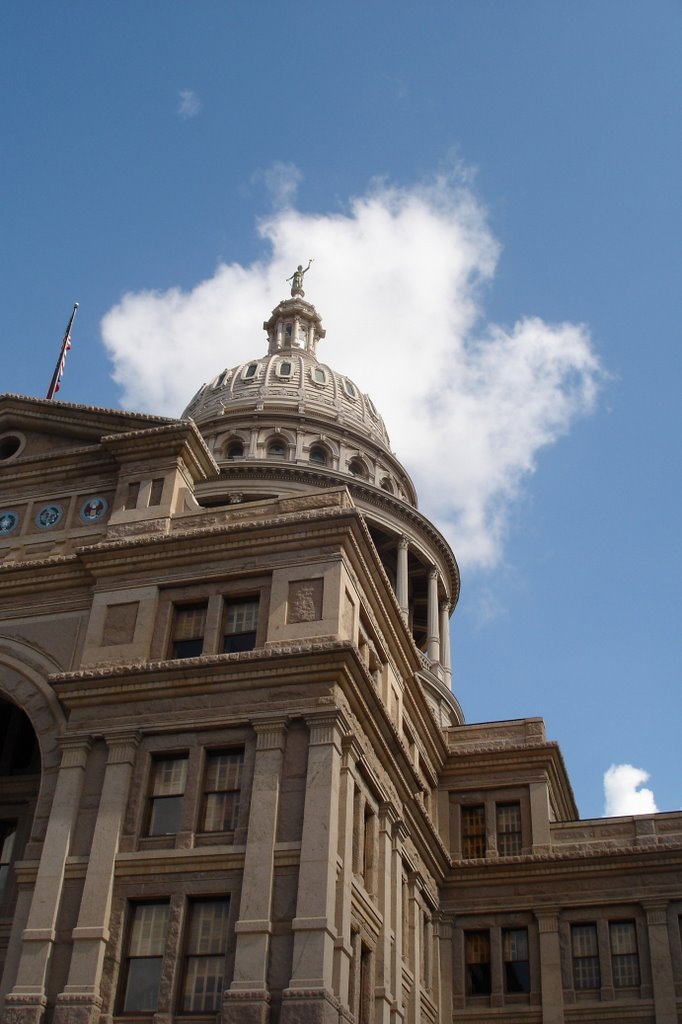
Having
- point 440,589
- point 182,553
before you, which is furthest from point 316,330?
point 182,553

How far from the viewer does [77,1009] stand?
24.9 m

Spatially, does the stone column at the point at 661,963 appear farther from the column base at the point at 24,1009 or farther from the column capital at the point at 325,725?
the column base at the point at 24,1009

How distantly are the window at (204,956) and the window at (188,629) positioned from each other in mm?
6601

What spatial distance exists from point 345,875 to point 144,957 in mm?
4620

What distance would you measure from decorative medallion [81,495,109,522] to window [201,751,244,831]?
924cm

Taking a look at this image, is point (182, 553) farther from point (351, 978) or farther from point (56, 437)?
point (351, 978)

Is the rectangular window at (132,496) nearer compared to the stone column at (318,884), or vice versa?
the stone column at (318,884)

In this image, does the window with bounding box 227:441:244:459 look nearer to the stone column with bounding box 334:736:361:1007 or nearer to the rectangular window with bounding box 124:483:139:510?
the rectangular window with bounding box 124:483:139:510

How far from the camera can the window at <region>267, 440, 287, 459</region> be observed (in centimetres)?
7512

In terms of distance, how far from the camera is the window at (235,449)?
75.2 metres

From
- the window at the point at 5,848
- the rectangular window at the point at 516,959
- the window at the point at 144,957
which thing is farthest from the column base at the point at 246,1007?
the rectangular window at the point at 516,959

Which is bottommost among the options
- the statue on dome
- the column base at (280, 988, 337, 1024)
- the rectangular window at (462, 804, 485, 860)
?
the column base at (280, 988, 337, 1024)

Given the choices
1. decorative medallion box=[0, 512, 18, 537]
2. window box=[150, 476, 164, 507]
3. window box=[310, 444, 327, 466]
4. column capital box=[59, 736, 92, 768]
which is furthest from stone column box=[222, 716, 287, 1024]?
window box=[310, 444, 327, 466]

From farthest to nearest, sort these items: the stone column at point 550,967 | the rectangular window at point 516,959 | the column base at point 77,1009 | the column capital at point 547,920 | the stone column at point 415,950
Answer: the column capital at point 547,920, the rectangular window at point 516,959, the stone column at point 550,967, the stone column at point 415,950, the column base at point 77,1009
